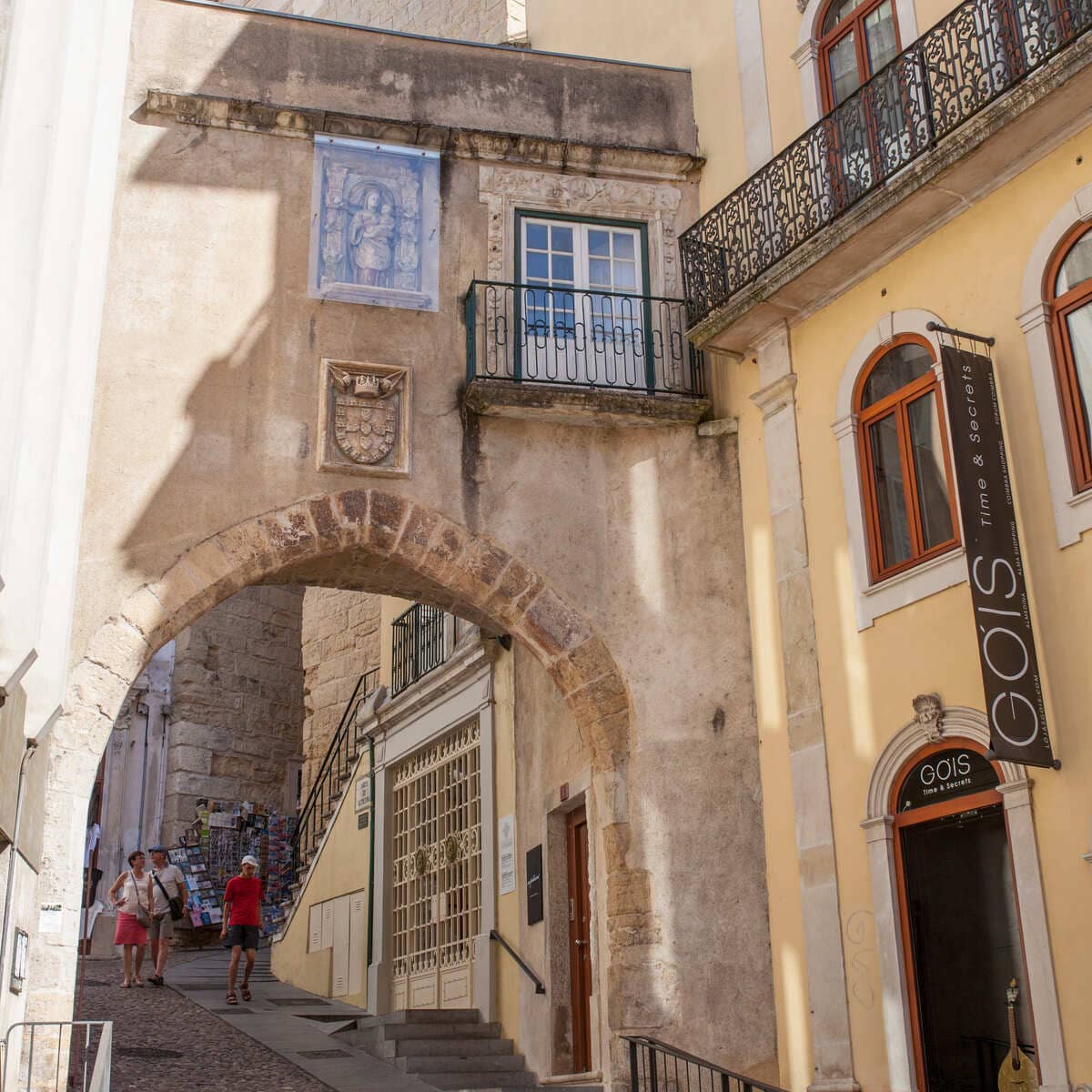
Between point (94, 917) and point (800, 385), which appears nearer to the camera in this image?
point (800, 385)

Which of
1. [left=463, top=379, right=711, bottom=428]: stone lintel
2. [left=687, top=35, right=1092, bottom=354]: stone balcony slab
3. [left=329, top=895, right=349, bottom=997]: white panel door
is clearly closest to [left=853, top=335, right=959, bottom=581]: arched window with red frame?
[left=687, top=35, right=1092, bottom=354]: stone balcony slab

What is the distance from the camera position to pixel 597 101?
12703 millimetres

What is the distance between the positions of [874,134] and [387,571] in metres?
4.76

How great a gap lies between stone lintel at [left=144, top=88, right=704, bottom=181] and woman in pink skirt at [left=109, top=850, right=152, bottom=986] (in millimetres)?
6658

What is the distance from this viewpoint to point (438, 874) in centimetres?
1491

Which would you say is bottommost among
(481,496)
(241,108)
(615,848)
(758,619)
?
(615,848)

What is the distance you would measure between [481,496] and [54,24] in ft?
14.9

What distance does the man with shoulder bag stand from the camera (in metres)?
14.2

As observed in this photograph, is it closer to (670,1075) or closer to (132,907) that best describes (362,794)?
(132,907)

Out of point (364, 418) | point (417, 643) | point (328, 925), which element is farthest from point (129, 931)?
point (364, 418)

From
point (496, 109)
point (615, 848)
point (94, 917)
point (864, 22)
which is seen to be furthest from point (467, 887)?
point (864, 22)

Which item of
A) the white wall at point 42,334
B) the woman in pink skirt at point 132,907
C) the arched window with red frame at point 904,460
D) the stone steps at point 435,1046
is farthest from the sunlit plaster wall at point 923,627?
the woman in pink skirt at point 132,907

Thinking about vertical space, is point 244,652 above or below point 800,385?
above

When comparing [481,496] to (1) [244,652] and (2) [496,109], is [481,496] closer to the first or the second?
(2) [496,109]
